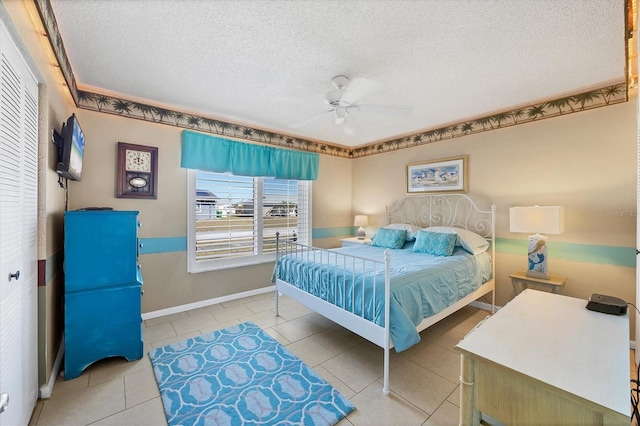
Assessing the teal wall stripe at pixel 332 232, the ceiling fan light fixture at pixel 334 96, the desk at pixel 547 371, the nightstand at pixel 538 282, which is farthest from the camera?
the teal wall stripe at pixel 332 232

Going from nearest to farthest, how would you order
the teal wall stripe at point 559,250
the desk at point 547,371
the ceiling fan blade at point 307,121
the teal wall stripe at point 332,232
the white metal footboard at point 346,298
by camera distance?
the desk at point 547,371
the white metal footboard at point 346,298
the teal wall stripe at point 559,250
the ceiling fan blade at point 307,121
the teal wall stripe at point 332,232

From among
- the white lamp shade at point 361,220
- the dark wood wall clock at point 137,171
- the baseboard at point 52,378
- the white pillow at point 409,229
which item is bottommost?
the baseboard at point 52,378

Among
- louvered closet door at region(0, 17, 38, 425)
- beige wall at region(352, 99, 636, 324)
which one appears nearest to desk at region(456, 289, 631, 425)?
beige wall at region(352, 99, 636, 324)

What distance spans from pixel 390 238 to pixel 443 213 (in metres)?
0.91

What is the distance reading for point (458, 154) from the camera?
155 inches

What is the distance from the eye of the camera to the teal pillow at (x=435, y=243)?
10.9 ft

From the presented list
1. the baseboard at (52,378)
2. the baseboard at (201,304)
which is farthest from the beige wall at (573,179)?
the baseboard at (52,378)

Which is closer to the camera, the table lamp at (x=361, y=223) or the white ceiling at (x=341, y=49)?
the white ceiling at (x=341, y=49)

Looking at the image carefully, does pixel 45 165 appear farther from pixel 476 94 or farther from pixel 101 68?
pixel 476 94

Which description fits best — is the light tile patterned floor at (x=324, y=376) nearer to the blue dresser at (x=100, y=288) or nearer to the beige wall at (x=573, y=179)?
the blue dresser at (x=100, y=288)

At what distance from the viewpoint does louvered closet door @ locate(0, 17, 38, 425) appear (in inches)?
52.7

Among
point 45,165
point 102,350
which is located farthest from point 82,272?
point 45,165

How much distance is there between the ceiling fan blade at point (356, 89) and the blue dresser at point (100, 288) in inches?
90.8

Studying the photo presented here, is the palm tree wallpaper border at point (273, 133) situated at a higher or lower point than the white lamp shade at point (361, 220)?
higher
